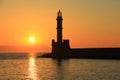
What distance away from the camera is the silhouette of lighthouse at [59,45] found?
97.3 metres

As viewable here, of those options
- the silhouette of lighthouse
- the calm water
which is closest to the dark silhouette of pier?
the silhouette of lighthouse

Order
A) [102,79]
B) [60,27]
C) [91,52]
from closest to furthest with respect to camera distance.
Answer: [102,79], [60,27], [91,52]

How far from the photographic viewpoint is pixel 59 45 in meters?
97.9

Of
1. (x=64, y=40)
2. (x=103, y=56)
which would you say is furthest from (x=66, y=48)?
(x=103, y=56)

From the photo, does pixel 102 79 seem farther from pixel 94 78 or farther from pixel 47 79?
pixel 47 79

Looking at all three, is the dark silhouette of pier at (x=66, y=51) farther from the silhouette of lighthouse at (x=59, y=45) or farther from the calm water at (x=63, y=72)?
the calm water at (x=63, y=72)

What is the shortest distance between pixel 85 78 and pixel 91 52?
207ft

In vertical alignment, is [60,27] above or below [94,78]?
above

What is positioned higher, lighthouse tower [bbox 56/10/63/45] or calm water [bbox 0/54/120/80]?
lighthouse tower [bbox 56/10/63/45]

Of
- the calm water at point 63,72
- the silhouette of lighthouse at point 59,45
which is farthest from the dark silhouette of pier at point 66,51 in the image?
the calm water at point 63,72

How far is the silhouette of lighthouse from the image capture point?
9731 cm

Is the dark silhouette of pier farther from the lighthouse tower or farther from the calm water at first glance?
the calm water

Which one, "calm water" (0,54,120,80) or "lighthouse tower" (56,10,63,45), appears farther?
"lighthouse tower" (56,10,63,45)

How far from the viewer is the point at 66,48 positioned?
100062 millimetres
